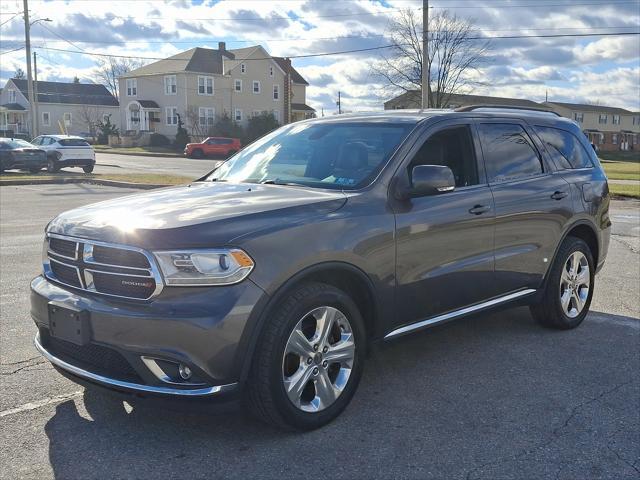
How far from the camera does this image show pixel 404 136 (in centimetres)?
438

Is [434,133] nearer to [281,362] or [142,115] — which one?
[281,362]

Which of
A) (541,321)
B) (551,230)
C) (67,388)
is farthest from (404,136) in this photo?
(67,388)

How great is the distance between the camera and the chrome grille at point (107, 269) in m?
3.20

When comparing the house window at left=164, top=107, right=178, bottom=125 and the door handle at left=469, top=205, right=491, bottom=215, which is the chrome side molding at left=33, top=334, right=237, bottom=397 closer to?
the door handle at left=469, top=205, right=491, bottom=215

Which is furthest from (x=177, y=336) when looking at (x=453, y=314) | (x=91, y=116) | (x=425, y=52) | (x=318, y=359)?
(x=91, y=116)

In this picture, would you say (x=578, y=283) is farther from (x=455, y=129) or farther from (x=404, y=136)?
(x=404, y=136)

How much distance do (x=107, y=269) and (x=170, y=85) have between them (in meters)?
60.1

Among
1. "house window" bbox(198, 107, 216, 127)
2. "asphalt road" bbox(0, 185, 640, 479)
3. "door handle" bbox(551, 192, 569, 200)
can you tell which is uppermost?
"house window" bbox(198, 107, 216, 127)

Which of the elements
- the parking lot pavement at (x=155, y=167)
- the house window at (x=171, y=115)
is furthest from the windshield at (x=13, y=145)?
the house window at (x=171, y=115)

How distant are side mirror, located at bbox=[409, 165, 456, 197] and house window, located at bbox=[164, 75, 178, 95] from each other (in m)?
58.8

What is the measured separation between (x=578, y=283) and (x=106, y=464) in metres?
4.30

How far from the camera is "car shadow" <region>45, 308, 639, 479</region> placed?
324 centimetres

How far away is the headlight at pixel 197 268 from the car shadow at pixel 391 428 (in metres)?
0.66

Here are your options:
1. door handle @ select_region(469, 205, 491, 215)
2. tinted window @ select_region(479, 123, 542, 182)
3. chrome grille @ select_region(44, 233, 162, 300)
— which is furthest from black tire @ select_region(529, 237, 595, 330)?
chrome grille @ select_region(44, 233, 162, 300)
